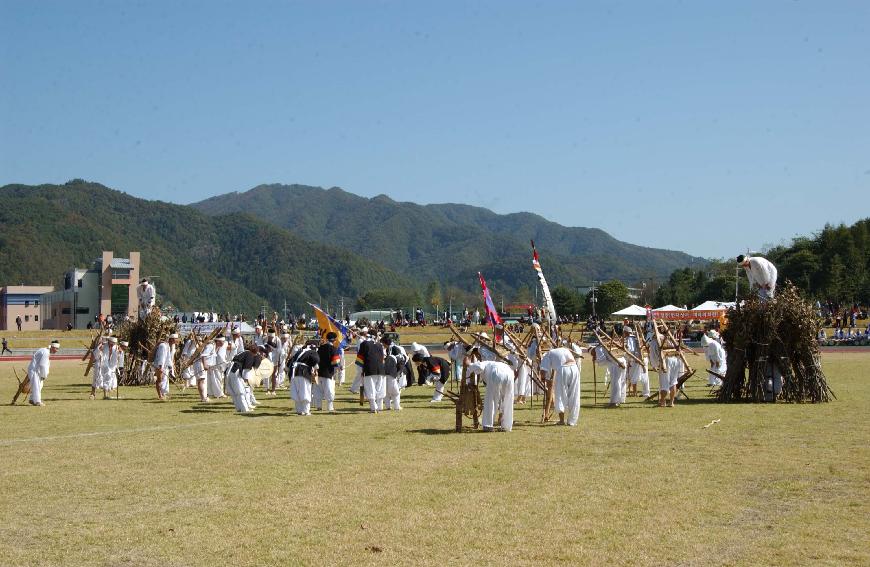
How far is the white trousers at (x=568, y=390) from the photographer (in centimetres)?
1598

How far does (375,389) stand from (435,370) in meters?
2.91

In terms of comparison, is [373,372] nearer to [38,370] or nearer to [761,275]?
[38,370]

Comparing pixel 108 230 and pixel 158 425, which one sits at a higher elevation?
pixel 108 230

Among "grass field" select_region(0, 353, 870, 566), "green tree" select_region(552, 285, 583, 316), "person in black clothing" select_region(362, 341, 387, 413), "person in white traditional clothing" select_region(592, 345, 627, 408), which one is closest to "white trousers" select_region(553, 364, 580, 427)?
"grass field" select_region(0, 353, 870, 566)

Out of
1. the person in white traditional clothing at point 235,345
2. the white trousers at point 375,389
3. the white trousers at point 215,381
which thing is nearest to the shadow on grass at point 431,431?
the white trousers at point 375,389

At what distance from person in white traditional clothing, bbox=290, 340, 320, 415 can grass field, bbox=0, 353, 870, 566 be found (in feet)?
4.53

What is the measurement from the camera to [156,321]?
28734 mm

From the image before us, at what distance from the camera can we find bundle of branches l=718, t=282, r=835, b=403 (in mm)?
20359

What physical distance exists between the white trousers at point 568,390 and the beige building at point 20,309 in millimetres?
98557

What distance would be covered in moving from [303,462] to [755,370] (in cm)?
1249

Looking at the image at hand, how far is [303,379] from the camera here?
18.5 meters

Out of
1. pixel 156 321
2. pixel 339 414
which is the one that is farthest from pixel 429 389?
pixel 156 321

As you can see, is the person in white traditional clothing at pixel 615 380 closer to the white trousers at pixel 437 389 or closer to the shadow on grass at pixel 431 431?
the white trousers at pixel 437 389

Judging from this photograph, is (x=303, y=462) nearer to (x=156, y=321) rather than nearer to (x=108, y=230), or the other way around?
(x=156, y=321)
